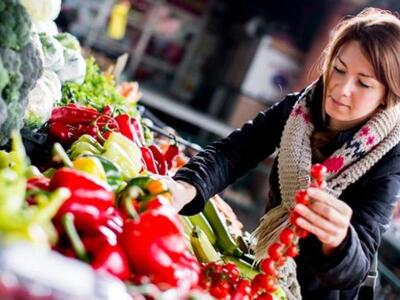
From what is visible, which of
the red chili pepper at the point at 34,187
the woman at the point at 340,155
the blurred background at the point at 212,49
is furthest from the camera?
the blurred background at the point at 212,49

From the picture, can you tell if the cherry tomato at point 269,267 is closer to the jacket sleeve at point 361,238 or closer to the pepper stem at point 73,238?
the jacket sleeve at point 361,238

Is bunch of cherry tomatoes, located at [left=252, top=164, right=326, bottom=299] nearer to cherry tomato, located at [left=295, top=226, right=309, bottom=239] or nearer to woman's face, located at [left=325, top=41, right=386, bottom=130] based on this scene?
cherry tomato, located at [left=295, top=226, right=309, bottom=239]

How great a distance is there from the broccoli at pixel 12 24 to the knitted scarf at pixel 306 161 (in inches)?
47.7

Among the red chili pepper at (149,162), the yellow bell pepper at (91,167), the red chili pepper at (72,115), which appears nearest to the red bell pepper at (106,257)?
the yellow bell pepper at (91,167)

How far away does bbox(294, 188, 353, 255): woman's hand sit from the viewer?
52.4 inches

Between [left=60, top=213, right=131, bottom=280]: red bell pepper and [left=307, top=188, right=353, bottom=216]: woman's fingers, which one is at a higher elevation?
[left=307, top=188, right=353, bottom=216]: woman's fingers

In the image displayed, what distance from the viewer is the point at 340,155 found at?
210 centimetres

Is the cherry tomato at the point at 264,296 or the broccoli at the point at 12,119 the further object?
the broccoli at the point at 12,119

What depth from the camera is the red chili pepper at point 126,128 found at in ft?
7.99

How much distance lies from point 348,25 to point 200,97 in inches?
516

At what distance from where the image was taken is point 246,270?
2082mm

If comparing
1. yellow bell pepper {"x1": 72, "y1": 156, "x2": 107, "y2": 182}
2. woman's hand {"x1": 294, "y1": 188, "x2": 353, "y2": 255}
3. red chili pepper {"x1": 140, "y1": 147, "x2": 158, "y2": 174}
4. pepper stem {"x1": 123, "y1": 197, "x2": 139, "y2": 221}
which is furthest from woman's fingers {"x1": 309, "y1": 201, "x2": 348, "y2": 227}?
red chili pepper {"x1": 140, "y1": 147, "x2": 158, "y2": 174}

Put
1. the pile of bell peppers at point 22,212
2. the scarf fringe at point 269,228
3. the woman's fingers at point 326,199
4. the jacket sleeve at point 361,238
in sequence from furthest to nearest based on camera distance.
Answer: the scarf fringe at point 269,228 < the jacket sleeve at point 361,238 < the woman's fingers at point 326,199 < the pile of bell peppers at point 22,212

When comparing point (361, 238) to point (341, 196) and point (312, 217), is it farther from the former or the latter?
point (312, 217)
